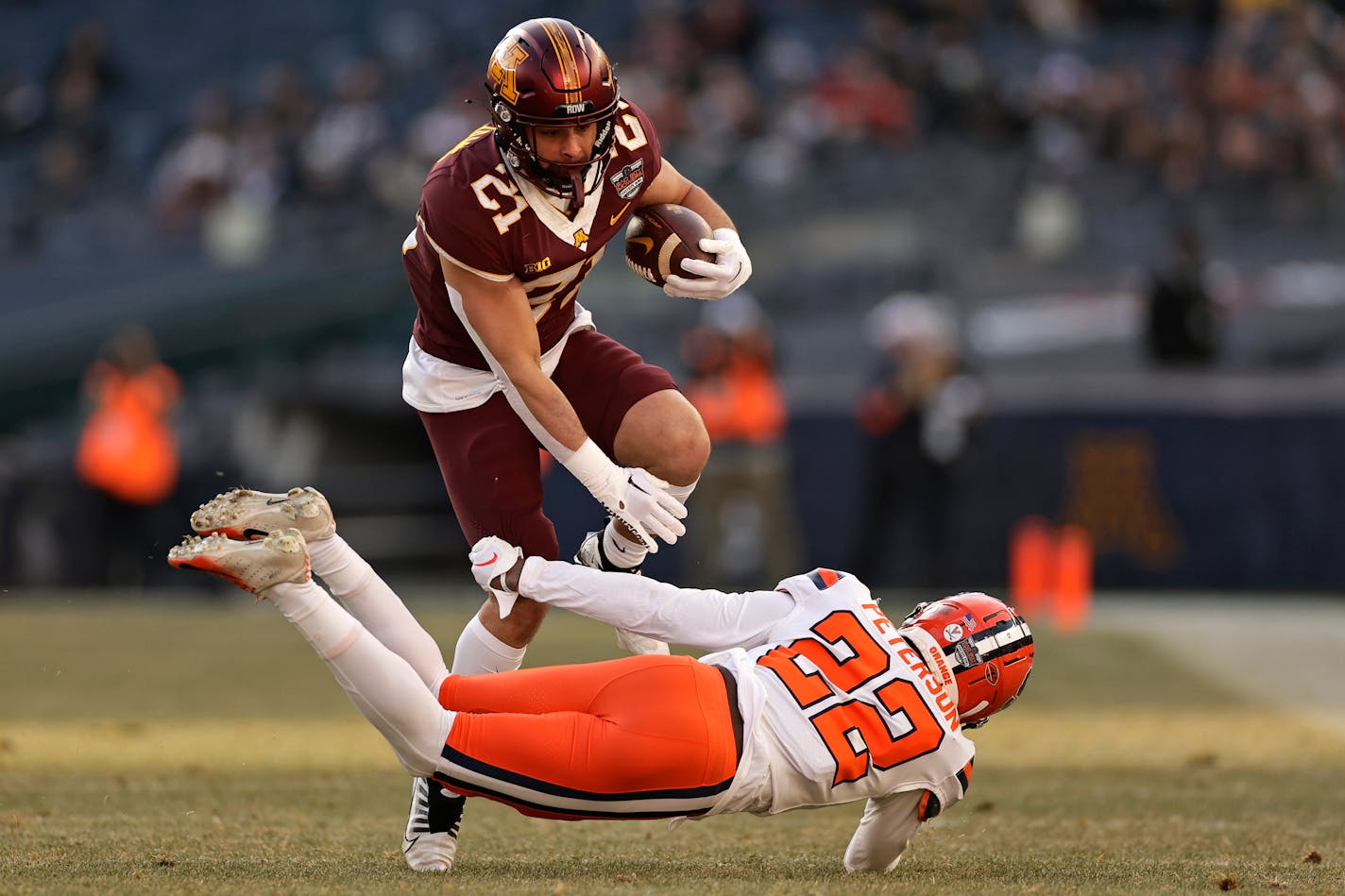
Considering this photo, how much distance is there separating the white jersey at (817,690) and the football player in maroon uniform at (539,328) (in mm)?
460

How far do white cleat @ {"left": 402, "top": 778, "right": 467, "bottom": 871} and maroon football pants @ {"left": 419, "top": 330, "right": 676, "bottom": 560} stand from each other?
0.64m

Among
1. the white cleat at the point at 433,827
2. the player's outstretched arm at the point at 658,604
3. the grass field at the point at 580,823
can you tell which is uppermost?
the player's outstretched arm at the point at 658,604

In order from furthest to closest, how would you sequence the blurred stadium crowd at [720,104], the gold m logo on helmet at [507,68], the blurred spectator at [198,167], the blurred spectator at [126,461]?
the blurred spectator at [198,167], the blurred stadium crowd at [720,104], the blurred spectator at [126,461], the gold m logo on helmet at [507,68]

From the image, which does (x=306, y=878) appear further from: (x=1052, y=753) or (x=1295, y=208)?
(x=1295, y=208)

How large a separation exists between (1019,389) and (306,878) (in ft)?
31.7

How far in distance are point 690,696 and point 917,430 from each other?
27.1 ft

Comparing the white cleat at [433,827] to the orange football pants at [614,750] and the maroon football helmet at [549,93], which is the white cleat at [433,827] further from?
the maroon football helmet at [549,93]

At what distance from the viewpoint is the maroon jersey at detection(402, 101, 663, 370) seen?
4.50m

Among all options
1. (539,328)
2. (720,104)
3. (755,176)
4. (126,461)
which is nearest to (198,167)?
(126,461)

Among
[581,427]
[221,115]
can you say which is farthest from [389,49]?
[581,427]

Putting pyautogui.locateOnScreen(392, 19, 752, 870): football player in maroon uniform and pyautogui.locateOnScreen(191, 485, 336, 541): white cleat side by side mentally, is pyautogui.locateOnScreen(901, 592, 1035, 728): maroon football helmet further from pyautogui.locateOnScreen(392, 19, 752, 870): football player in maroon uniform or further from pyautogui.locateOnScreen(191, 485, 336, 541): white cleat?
pyautogui.locateOnScreen(191, 485, 336, 541): white cleat

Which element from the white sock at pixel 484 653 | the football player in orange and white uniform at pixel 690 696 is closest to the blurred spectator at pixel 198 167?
the white sock at pixel 484 653

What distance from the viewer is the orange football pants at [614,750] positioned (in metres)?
3.78

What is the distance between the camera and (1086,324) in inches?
540
